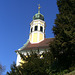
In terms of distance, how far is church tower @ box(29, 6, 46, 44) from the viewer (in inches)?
1206

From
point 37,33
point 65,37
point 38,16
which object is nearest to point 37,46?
point 37,33

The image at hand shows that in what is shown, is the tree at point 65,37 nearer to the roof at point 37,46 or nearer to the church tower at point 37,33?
the roof at point 37,46

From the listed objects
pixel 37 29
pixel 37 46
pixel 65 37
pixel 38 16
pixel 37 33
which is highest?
pixel 38 16

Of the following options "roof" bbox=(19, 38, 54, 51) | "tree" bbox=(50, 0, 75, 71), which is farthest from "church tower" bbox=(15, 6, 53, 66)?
"tree" bbox=(50, 0, 75, 71)

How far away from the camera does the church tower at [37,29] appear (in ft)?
100

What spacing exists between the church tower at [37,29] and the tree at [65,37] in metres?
16.8

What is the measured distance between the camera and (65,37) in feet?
38.5

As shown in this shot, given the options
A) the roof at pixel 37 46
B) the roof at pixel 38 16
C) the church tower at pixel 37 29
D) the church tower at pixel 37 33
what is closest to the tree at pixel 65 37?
the roof at pixel 37 46

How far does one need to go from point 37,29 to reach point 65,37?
20.4m

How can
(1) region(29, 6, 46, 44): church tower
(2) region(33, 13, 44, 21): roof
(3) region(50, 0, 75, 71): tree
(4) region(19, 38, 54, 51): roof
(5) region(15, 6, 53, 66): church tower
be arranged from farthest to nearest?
(2) region(33, 13, 44, 21): roof → (1) region(29, 6, 46, 44): church tower → (5) region(15, 6, 53, 66): church tower → (4) region(19, 38, 54, 51): roof → (3) region(50, 0, 75, 71): tree

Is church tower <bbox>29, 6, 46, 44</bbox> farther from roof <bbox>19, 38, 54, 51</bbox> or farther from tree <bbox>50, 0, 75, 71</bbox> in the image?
tree <bbox>50, 0, 75, 71</bbox>

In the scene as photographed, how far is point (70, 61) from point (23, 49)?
52.7 feet

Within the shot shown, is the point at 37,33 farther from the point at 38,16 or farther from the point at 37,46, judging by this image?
the point at 38,16

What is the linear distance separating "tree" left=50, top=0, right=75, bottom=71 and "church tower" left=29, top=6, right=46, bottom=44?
662 inches
